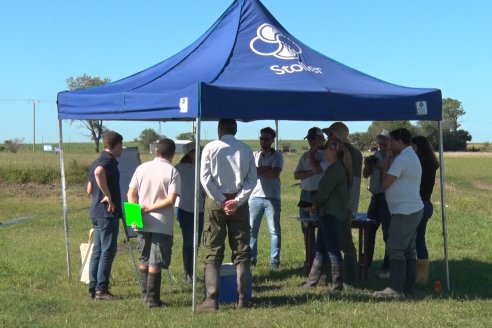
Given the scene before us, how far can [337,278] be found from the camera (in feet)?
24.4

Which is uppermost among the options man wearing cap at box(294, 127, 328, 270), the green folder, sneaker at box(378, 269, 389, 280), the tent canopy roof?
the tent canopy roof

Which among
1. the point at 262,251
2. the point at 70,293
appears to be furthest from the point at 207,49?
the point at 262,251

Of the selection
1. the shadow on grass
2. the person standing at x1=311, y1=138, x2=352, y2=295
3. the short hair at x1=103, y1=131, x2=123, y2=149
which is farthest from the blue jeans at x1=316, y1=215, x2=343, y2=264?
the short hair at x1=103, y1=131, x2=123, y2=149

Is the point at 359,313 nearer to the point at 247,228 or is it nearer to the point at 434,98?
the point at 247,228

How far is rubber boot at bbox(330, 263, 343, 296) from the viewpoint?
24.3 ft

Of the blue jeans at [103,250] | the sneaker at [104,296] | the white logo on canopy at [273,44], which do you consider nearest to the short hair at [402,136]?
the white logo on canopy at [273,44]

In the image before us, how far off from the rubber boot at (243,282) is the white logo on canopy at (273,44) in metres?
2.45

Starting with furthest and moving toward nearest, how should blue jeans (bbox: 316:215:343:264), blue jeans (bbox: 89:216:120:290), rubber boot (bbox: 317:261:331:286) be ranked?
1. rubber boot (bbox: 317:261:331:286)
2. blue jeans (bbox: 89:216:120:290)
3. blue jeans (bbox: 316:215:343:264)

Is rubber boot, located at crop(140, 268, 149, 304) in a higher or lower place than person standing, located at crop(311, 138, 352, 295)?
lower

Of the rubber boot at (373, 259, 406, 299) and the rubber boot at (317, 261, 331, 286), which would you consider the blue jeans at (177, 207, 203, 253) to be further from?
the rubber boot at (373, 259, 406, 299)

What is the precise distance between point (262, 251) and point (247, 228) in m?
4.33

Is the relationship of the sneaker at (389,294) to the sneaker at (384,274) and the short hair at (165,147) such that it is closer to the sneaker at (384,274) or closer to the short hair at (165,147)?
the sneaker at (384,274)

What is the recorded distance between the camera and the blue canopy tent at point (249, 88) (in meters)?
6.68

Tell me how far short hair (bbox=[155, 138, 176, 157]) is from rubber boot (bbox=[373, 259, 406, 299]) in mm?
2508
